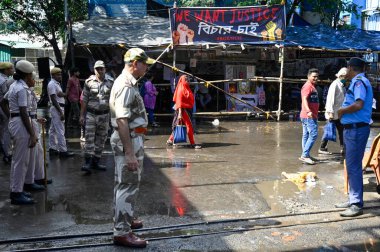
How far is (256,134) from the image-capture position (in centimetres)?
1256

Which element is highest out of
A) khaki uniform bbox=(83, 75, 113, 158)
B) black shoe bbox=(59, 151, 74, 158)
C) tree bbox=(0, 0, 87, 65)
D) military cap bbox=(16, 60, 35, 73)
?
tree bbox=(0, 0, 87, 65)

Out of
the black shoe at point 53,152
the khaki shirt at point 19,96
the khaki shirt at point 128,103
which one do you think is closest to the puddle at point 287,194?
the khaki shirt at point 128,103

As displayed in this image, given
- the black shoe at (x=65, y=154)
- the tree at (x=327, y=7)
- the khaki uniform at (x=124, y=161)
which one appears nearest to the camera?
the khaki uniform at (x=124, y=161)

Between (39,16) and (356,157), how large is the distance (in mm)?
16606

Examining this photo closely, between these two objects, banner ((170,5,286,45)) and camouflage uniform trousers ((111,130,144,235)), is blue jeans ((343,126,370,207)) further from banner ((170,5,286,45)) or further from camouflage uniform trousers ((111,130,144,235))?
banner ((170,5,286,45))

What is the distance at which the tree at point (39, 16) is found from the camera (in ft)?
59.2

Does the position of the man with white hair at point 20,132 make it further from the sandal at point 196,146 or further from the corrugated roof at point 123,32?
the corrugated roof at point 123,32

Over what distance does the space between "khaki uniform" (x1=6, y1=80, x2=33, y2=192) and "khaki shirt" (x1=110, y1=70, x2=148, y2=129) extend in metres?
1.98

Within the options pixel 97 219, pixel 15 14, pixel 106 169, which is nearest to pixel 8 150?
pixel 106 169

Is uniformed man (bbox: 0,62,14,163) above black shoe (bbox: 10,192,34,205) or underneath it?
above

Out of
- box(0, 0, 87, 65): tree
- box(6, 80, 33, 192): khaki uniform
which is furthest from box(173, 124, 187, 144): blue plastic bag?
box(0, 0, 87, 65): tree

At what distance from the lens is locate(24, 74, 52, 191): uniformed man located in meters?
6.38

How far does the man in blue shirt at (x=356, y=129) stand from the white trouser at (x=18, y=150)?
4.19 m

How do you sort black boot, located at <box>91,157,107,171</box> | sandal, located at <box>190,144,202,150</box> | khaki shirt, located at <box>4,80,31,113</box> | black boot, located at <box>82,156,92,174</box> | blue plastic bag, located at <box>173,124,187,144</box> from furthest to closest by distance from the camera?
sandal, located at <box>190,144,202,150</box> < blue plastic bag, located at <box>173,124,187,144</box> < black boot, located at <box>91,157,107,171</box> < black boot, located at <box>82,156,92,174</box> < khaki shirt, located at <box>4,80,31,113</box>
